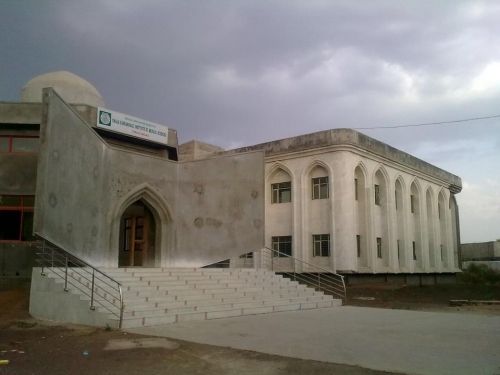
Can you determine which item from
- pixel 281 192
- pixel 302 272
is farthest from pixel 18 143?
pixel 302 272

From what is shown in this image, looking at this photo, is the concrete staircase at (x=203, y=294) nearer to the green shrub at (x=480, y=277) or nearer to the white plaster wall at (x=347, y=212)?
the white plaster wall at (x=347, y=212)

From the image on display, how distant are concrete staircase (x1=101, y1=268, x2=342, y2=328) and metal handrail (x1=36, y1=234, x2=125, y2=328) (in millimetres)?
298

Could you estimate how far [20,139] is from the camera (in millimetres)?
19156

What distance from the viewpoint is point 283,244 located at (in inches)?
1125

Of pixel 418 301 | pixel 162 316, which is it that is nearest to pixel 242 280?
pixel 162 316

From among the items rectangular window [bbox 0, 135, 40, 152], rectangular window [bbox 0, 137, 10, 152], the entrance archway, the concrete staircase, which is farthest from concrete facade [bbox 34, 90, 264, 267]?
rectangular window [bbox 0, 137, 10, 152]

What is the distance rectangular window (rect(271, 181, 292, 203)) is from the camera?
94.8ft

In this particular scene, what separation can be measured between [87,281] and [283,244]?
17.0 meters

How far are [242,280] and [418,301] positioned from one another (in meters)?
8.28

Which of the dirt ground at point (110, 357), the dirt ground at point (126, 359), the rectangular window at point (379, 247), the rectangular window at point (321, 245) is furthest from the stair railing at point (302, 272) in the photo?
the dirt ground at point (126, 359)

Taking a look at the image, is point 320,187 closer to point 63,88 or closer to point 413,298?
point 413,298

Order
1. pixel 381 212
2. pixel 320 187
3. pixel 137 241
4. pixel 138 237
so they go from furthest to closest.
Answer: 1. pixel 381 212
2. pixel 320 187
3. pixel 138 237
4. pixel 137 241

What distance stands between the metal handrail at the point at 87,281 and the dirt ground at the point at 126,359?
1.31 meters

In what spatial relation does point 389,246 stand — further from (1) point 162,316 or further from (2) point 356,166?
(1) point 162,316
